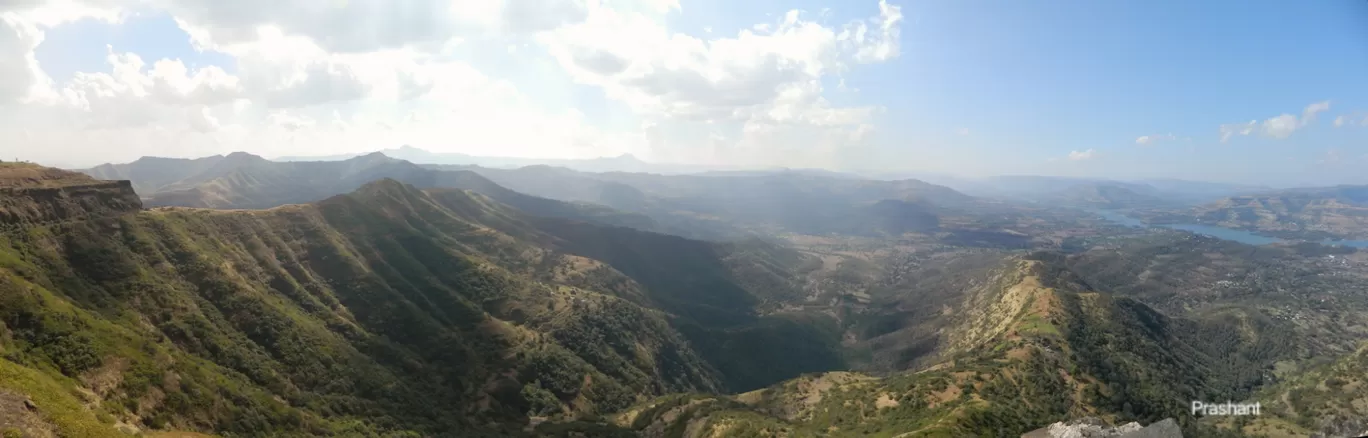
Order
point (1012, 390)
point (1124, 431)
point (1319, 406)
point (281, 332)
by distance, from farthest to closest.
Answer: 1. point (281, 332)
2. point (1012, 390)
3. point (1319, 406)
4. point (1124, 431)

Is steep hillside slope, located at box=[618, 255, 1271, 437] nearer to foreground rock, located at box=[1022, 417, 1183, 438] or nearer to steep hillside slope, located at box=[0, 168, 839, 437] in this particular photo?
foreground rock, located at box=[1022, 417, 1183, 438]

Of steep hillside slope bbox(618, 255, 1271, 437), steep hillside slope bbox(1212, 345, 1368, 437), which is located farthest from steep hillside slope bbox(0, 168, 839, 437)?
steep hillside slope bbox(1212, 345, 1368, 437)

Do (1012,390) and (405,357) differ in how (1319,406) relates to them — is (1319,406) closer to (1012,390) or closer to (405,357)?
(1012,390)

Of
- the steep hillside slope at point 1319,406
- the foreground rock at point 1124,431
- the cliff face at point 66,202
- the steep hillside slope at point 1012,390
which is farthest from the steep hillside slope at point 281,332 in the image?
the steep hillside slope at point 1319,406

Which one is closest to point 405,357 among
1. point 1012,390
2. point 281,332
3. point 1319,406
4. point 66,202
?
point 281,332

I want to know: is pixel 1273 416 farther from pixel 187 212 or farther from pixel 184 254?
pixel 187 212

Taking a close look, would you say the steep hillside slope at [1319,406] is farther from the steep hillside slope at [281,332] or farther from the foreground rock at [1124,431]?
the steep hillside slope at [281,332]

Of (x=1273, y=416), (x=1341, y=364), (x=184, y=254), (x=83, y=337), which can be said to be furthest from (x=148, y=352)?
(x=1341, y=364)

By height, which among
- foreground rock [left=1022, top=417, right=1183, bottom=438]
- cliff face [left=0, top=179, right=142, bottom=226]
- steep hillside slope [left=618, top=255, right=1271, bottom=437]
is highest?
cliff face [left=0, top=179, right=142, bottom=226]

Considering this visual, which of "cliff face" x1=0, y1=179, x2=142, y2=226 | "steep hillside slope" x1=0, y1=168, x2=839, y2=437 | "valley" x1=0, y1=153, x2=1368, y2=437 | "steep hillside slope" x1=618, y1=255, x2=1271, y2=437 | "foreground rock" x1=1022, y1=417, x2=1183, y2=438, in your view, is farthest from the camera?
"steep hillside slope" x1=618, y1=255, x2=1271, y2=437
